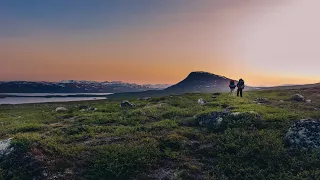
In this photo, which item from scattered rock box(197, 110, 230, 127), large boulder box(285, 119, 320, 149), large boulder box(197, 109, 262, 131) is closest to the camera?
large boulder box(285, 119, 320, 149)

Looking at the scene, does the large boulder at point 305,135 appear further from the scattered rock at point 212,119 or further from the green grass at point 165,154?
the scattered rock at point 212,119

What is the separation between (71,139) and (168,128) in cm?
772

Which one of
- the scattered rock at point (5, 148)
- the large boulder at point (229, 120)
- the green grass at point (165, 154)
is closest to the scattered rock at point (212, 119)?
the large boulder at point (229, 120)

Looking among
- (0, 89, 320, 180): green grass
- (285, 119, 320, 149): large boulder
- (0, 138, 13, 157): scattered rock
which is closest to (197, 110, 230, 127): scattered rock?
(0, 89, 320, 180): green grass

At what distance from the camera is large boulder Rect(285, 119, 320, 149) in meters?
19.4

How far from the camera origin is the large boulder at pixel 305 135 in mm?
19381

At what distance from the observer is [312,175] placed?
1616cm

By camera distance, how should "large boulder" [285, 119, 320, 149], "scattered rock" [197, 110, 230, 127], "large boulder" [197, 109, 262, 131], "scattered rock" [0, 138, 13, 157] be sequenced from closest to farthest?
"scattered rock" [0, 138, 13, 157] → "large boulder" [285, 119, 320, 149] → "large boulder" [197, 109, 262, 131] → "scattered rock" [197, 110, 230, 127]

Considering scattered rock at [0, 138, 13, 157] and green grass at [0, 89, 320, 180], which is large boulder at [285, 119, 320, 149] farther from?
scattered rock at [0, 138, 13, 157]

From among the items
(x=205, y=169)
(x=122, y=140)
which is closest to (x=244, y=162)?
(x=205, y=169)

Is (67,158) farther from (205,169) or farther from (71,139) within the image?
(205,169)

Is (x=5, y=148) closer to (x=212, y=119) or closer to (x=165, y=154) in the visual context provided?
(x=165, y=154)

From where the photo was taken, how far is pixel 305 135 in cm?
1989

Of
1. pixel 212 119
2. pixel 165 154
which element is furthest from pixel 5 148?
pixel 212 119
